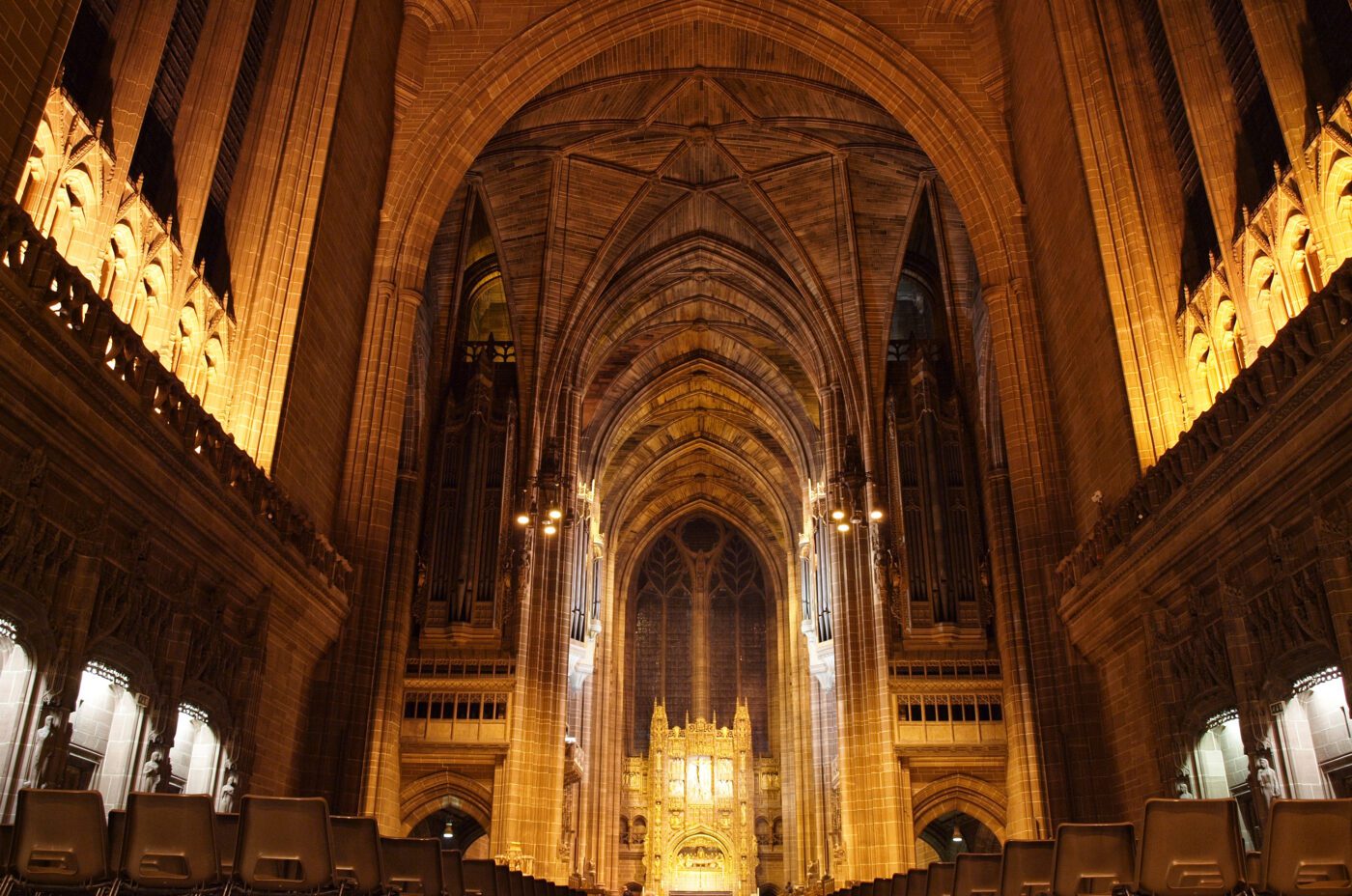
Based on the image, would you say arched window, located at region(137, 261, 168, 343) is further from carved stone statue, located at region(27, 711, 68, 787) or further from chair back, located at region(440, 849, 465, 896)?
chair back, located at region(440, 849, 465, 896)

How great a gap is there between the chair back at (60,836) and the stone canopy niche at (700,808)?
28175 millimetres

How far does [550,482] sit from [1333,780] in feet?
48.4

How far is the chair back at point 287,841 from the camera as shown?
5094 millimetres

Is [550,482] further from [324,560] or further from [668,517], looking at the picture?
[668,517]

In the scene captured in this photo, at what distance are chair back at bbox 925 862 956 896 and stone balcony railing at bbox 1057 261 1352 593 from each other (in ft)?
12.4

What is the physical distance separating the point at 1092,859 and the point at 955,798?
47.8 ft

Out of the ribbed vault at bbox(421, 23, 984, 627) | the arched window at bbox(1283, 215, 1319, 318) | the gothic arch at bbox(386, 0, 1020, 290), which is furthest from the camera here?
the ribbed vault at bbox(421, 23, 984, 627)

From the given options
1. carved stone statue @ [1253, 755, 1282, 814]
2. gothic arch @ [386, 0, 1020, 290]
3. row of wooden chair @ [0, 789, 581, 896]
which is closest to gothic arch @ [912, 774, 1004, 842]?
gothic arch @ [386, 0, 1020, 290]

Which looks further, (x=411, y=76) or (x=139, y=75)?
(x=411, y=76)

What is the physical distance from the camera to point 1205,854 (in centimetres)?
Result: 492

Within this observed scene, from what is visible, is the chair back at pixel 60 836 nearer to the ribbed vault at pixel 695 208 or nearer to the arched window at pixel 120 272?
the arched window at pixel 120 272

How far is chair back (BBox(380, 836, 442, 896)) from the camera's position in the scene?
610 centimetres

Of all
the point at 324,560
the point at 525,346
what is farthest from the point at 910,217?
the point at 324,560

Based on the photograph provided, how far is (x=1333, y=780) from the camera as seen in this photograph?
825 centimetres
